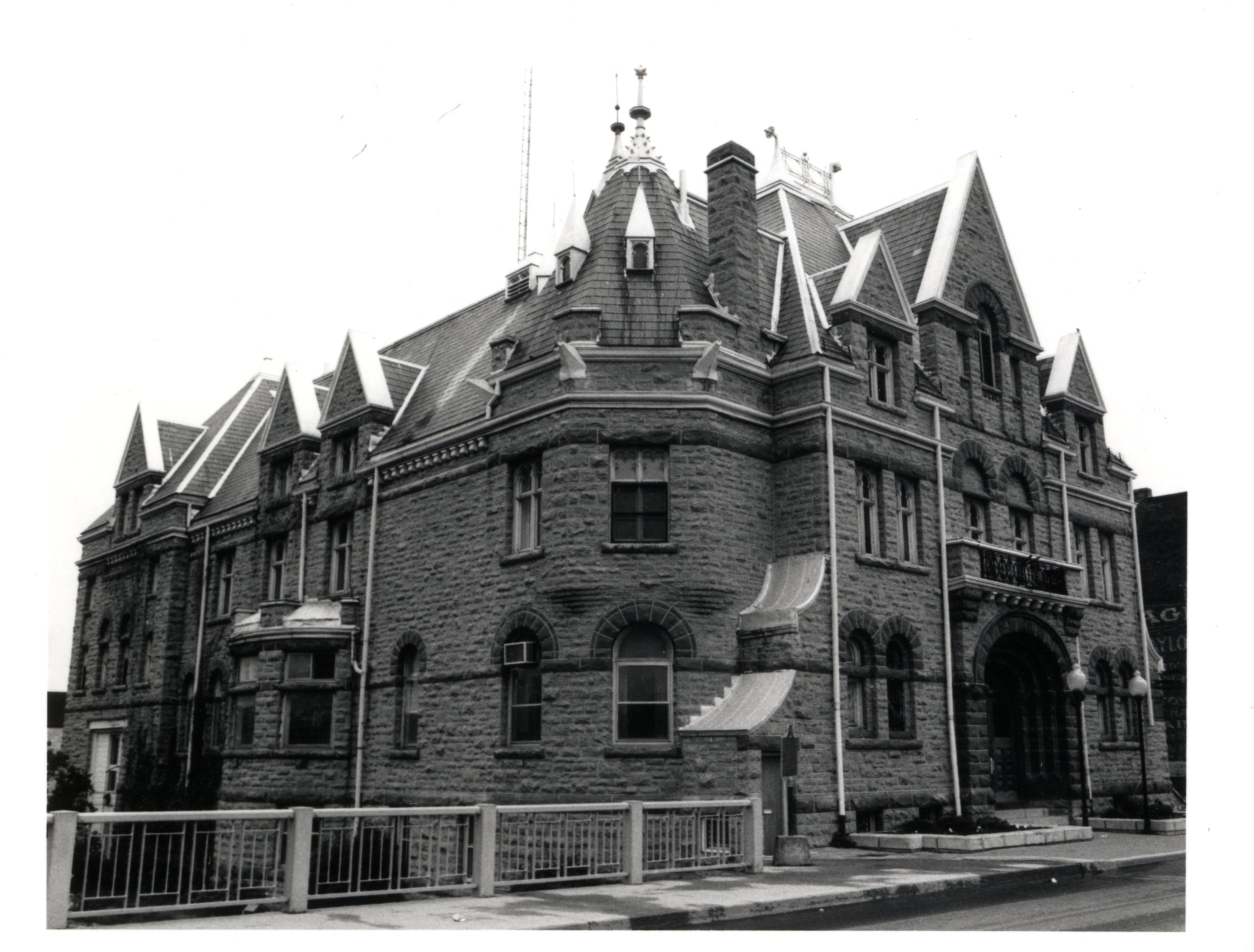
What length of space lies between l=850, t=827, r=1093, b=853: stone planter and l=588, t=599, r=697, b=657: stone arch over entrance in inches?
174

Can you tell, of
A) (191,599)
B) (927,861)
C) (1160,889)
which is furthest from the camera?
(191,599)

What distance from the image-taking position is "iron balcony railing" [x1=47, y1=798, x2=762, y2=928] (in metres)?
12.3

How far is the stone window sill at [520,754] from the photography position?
2236cm

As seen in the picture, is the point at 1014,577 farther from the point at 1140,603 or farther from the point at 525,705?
the point at 525,705

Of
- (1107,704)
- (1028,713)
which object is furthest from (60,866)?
(1107,704)

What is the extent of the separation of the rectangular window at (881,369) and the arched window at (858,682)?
4990 millimetres

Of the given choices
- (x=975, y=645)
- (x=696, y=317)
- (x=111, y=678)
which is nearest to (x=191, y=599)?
(x=111, y=678)

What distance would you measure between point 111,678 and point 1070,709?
26.1 metres

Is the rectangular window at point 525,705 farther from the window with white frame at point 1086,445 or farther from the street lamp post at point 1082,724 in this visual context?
the window with white frame at point 1086,445

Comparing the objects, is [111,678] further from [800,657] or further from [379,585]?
[800,657]

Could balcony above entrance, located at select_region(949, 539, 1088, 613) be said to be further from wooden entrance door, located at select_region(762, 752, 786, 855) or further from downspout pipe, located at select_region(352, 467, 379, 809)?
downspout pipe, located at select_region(352, 467, 379, 809)

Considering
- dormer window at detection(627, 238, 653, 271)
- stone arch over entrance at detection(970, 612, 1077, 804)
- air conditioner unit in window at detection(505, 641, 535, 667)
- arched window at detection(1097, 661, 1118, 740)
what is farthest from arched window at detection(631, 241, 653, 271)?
arched window at detection(1097, 661, 1118, 740)

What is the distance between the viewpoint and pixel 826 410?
2322 cm

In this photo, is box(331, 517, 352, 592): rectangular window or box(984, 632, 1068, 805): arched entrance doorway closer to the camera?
box(984, 632, 1068, 805): arched entrance doorway
